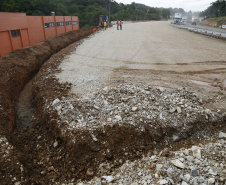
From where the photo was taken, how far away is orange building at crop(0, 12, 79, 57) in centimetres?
1379

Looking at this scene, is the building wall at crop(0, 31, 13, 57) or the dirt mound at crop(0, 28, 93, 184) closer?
the dirt mound at crop(0, 28, 93, 184)

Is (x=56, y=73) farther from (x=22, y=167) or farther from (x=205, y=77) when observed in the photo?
(x=205, y=77)

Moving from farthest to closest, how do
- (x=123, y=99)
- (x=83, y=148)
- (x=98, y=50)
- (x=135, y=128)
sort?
(x=98, y=50) → (x=123, y=99) → (x=135, y=128) → (x=83, y=148)

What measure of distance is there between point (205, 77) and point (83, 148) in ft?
26.2

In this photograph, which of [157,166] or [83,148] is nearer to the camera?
[157,166]

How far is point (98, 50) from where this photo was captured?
1677 cm

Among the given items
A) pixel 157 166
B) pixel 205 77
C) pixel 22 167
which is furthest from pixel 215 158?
pixel 205 77

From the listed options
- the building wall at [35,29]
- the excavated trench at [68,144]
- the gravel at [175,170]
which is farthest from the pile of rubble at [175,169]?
the building wall at [35,29]

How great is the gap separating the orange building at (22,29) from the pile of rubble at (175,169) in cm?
1263

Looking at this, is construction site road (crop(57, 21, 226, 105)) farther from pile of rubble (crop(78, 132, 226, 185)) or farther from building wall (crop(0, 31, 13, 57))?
building wall (crop(0, 31, 13, 57))

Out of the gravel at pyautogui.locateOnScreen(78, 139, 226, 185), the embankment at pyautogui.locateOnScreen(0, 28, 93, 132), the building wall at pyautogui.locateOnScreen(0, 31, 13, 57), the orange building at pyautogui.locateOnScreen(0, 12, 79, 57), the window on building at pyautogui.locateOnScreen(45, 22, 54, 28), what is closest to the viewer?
the gravel at pyautogui.locateOnScreen(78, 139, 226, 185)

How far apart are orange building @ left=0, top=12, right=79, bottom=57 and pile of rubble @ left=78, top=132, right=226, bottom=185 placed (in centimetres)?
1263

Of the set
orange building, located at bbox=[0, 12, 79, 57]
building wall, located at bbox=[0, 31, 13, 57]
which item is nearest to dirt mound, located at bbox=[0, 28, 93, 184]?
building wall, located at bbox=[0, 31, 13, 57]

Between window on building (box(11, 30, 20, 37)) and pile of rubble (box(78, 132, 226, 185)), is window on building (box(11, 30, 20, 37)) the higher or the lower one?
the higher one
